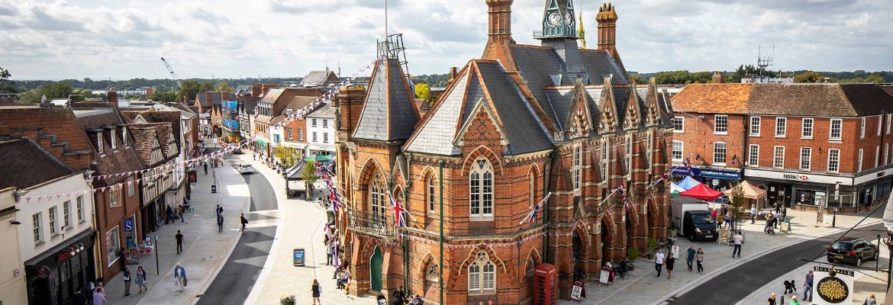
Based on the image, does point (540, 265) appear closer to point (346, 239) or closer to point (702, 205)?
point (346, 239)

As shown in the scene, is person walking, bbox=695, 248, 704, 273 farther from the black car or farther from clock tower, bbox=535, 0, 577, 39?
clock tower, bbox=535, 0, 577, 39

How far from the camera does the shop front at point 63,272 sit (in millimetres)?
24625

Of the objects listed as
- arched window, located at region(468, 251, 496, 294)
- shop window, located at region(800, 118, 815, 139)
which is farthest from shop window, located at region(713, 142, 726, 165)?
arched window, located at region(468, 251, 496, 294)

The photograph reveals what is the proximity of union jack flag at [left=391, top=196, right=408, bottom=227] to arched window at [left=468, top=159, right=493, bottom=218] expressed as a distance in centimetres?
297

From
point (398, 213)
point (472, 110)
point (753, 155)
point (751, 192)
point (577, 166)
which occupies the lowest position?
point (751, 192)

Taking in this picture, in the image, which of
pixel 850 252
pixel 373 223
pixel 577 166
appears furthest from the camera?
pixel 850 252

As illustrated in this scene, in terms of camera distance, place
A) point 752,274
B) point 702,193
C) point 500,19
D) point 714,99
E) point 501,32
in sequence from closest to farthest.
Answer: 1. point 500,19
2. point 501,32
3. point 752,274
4. point 702,193
5. point 714,99

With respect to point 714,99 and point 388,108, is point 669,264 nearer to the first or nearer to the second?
point 388,108

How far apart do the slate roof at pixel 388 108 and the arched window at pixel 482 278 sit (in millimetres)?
6258

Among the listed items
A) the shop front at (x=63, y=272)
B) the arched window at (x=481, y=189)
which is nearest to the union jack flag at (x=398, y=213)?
the arched window at (x=481, y=189)

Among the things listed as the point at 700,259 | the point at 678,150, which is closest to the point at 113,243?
the point at 700,259

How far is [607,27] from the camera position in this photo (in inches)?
1598

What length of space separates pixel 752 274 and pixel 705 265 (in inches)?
91.3

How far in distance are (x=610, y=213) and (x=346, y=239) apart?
1331 centimetres
